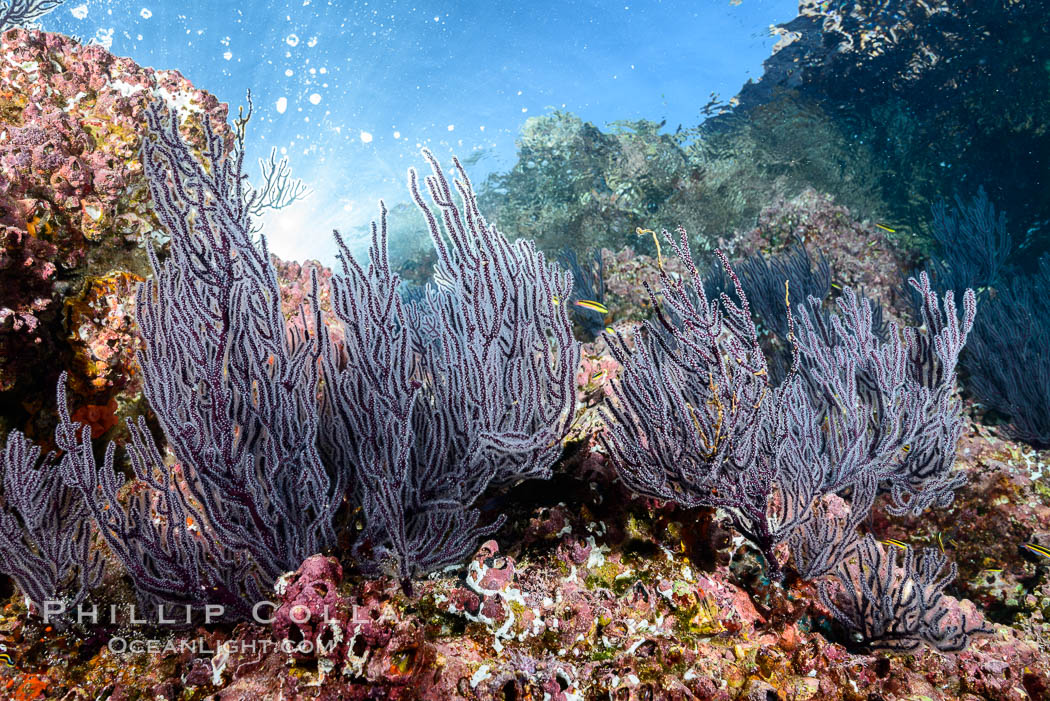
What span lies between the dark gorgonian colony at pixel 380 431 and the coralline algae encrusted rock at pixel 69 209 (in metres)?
0.70

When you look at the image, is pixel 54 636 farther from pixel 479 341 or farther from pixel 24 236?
pixel 479 341

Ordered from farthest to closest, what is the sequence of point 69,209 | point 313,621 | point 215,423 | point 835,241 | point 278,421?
1. point 835,241
2. point 69,209
3. point 278,421
4. point 215,423
5. point 313,621

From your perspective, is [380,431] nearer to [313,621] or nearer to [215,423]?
[215,423]

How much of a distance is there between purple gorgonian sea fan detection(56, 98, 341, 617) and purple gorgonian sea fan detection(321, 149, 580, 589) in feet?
0.79

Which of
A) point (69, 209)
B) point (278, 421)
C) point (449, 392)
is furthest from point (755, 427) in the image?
point (69, 209)

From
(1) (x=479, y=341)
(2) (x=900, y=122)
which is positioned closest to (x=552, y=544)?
(1) (x=479, y=341)

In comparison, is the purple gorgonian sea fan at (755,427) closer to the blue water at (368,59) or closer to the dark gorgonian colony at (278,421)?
the dark gorgonian colony at (278,421)

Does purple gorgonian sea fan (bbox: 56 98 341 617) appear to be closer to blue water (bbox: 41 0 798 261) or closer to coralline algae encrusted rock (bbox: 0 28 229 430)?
coralline algae encrusted rock (bbox: 0 28 229 430)

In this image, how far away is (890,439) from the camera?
125 inches

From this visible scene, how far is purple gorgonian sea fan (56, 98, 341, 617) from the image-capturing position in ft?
6.41

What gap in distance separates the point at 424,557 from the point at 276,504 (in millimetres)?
701

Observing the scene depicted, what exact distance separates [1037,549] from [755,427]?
8.86 feet

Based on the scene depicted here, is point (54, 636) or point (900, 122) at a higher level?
point (900, 122)

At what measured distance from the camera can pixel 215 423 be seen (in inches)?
79.5
